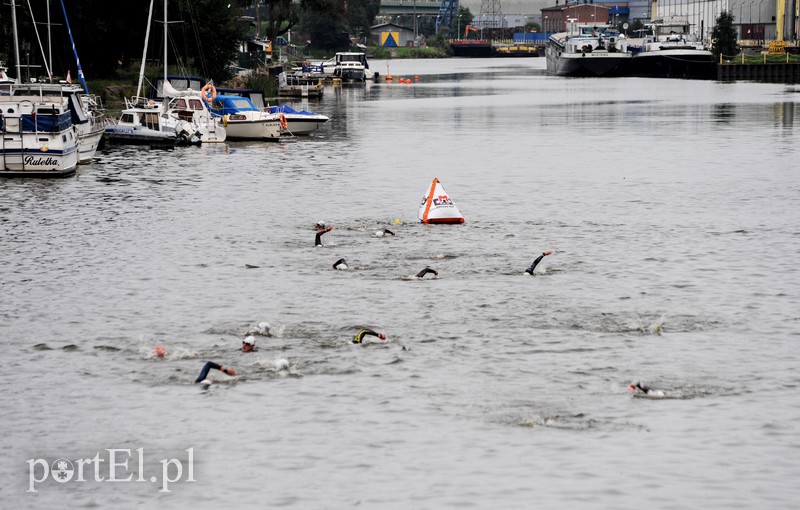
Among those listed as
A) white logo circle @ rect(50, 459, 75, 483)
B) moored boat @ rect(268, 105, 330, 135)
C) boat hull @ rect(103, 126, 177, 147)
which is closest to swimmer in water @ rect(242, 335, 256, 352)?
white logo circle @ rect(50, 459, 75, 483)

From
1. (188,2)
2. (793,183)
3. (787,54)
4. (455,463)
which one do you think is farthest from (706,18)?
(455,463)

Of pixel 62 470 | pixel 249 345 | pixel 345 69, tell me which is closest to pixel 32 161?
pixel 249 345

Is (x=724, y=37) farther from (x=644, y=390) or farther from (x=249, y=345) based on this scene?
(x=644, y=390)

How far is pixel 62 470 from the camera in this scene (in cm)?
1251

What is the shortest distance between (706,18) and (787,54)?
54.3 metres

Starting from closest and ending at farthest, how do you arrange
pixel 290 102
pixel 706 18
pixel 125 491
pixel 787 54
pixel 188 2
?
pixel 125 491
pixel 188 2
pixel 290 102
pixel 787 54
pixel 706 18

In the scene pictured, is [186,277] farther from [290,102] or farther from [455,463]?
[290,102]

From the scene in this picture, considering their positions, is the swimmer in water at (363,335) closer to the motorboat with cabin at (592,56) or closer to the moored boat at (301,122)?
the moored boat at (301,122)

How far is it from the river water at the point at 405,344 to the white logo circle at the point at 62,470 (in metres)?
0.06

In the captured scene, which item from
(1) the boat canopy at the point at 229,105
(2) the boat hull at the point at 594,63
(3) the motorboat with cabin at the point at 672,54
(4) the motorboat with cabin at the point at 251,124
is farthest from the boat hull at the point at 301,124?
(2) the boat hull at the point at 594,63

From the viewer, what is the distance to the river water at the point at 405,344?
1229 centimetres

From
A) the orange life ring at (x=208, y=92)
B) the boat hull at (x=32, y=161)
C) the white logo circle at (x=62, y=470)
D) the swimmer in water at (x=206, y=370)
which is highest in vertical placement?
the orange life ring at (x=208, y=92)

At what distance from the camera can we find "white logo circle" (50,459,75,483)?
12.3 meters

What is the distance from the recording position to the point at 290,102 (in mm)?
88062
